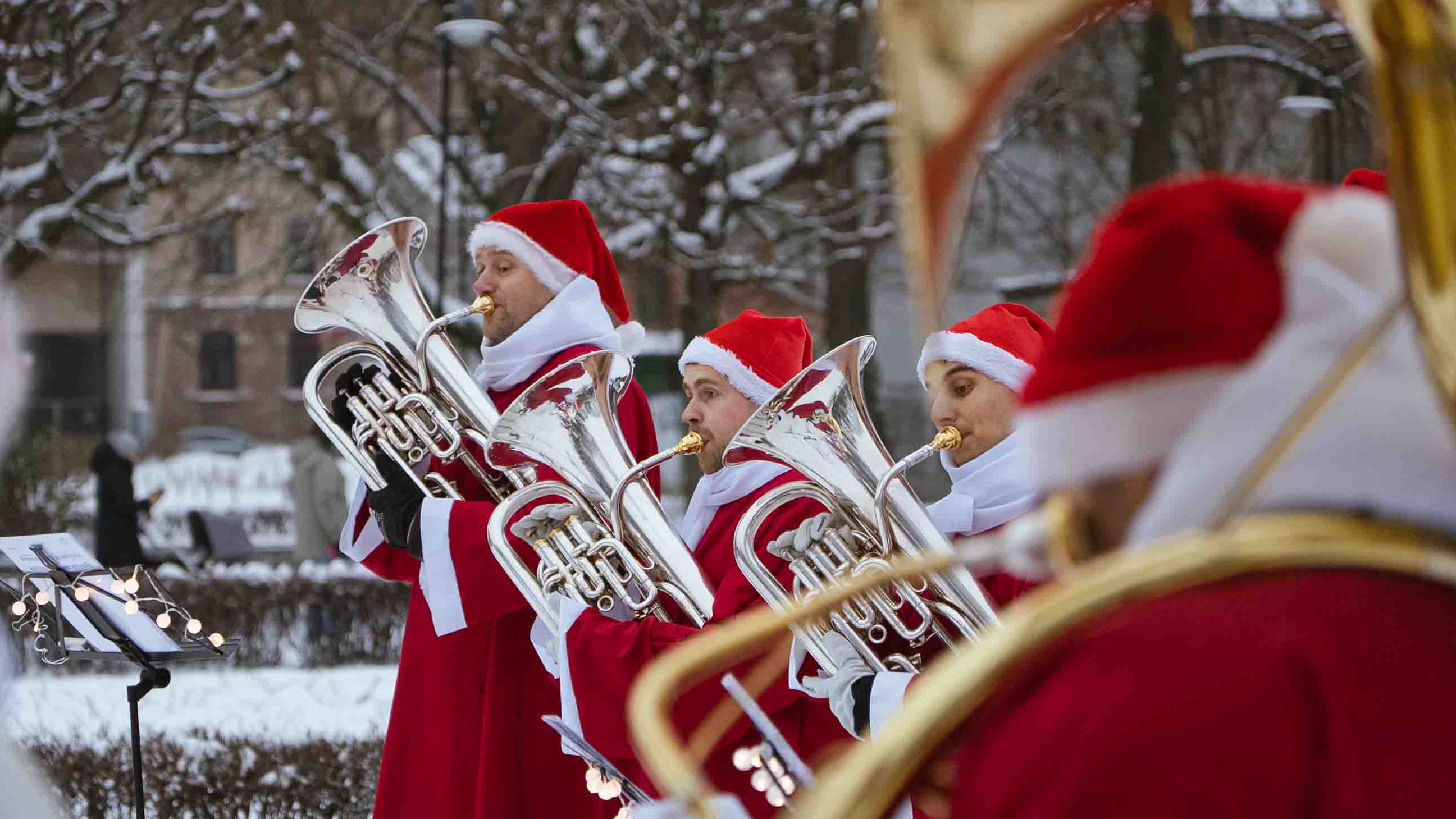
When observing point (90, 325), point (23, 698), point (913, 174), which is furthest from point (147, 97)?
point (90, 325)

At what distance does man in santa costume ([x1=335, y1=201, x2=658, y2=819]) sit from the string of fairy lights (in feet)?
1.48

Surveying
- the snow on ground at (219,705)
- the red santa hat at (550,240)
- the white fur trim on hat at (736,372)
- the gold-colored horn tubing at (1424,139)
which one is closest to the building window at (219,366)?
the snow on ground at (219,705)

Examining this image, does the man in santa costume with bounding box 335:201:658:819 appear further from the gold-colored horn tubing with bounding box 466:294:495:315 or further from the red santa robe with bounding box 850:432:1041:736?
the red santa robe with bounding box 850:432:1041:736

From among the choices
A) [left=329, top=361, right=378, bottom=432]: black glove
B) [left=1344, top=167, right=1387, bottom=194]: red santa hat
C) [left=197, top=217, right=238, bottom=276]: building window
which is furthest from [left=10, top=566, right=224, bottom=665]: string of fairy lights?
[left=197, top=217, right=238, bottom=276]: building window

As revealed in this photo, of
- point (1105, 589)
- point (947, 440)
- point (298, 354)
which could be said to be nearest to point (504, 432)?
point (947, 440)

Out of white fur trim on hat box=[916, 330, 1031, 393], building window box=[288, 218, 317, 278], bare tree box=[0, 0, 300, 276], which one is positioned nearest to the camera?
white fur trim on hat box=[916, 330, 1031, 393]

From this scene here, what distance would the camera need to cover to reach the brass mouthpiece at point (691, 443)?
383 cm

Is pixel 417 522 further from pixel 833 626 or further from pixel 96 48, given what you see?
pixel 96 48

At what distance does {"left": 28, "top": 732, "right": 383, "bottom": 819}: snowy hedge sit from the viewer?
18.3 ft

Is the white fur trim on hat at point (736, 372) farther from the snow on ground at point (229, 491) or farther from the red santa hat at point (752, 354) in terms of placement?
the snow on ground at point (229, 491)

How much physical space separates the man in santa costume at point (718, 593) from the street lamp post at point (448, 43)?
7.59 m

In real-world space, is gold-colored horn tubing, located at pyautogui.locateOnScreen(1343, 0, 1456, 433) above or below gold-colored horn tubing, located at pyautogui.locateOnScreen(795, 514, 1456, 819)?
above

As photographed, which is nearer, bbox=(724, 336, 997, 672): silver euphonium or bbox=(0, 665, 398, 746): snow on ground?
bbox=(724, 336, 997, 672): silver euphonium

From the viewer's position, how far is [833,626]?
336cm
